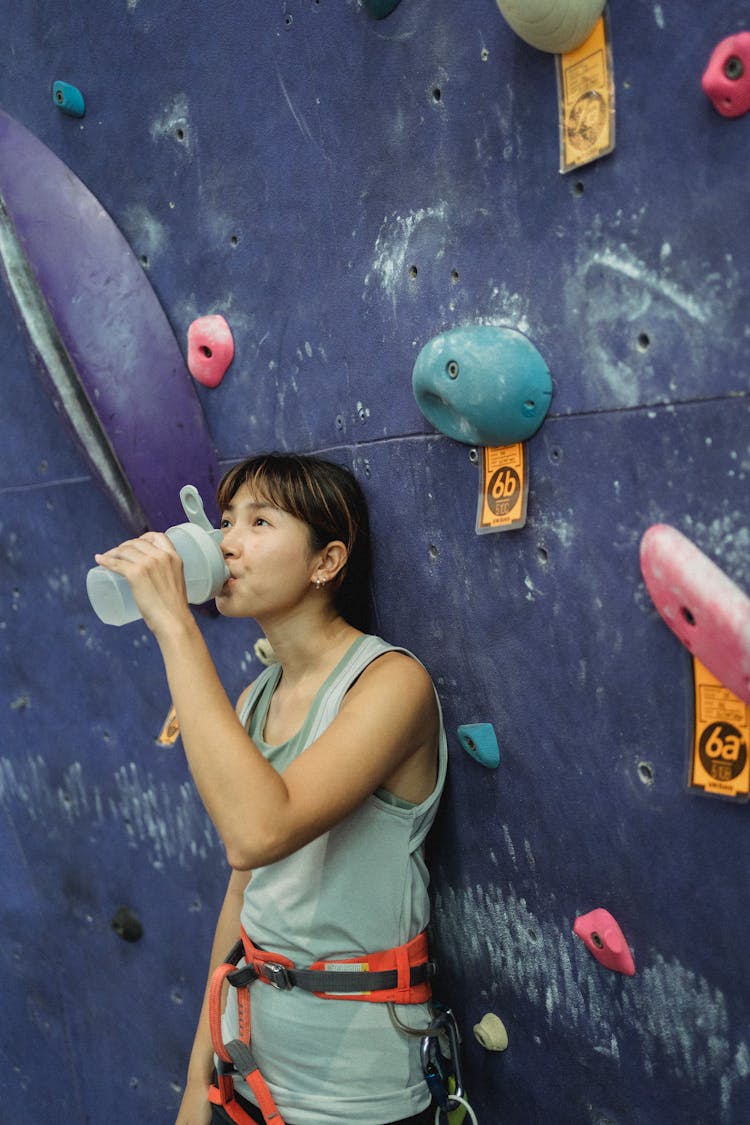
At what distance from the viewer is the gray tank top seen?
1.43m

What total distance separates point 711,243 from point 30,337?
1287 mm

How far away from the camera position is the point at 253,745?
1.29 meters

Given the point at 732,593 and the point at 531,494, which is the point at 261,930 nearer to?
the point at 531,494

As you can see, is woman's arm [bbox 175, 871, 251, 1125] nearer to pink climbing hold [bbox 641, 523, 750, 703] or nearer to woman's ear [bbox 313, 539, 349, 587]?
woman's ear [bbox 313, 539, 349, 587]

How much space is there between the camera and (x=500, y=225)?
137 cm

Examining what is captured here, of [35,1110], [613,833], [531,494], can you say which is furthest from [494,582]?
[35,1110]

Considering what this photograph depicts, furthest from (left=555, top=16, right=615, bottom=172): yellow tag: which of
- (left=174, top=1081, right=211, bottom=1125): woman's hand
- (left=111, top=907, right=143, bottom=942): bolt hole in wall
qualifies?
(left=111, top=907, right=143, bottom=942): bolt hole in wall

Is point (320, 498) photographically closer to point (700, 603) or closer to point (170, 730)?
point (700, 603)

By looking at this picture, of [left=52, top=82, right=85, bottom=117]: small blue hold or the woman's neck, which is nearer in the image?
the woman's neck

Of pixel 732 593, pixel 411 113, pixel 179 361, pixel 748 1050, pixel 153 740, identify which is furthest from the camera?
pixel 153 740

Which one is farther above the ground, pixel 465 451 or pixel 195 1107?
pixel 465 451

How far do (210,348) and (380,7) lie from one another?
59 centimetres

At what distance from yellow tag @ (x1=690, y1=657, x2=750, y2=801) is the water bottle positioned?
24.7 inches

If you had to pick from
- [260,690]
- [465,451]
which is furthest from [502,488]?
[260,690]
